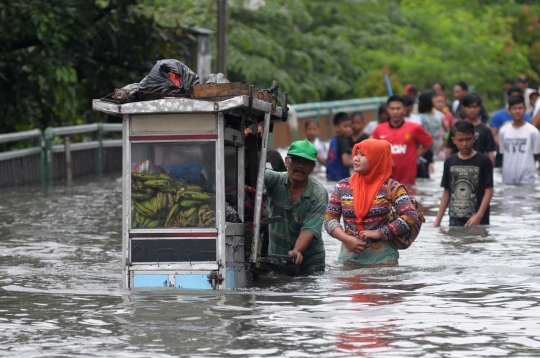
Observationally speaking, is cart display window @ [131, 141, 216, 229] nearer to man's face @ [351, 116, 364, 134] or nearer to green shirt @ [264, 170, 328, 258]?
green shirt @ [264, 170, 328, 258]

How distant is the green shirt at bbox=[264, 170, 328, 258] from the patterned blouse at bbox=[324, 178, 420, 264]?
0.68 feet

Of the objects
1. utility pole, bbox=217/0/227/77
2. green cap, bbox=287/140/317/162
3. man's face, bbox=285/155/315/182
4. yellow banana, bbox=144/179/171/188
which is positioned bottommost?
yellow banana, bbox=144/179/171/188

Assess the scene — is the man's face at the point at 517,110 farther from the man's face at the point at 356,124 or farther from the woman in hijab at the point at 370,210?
the woman in hijab at the point at 370,210

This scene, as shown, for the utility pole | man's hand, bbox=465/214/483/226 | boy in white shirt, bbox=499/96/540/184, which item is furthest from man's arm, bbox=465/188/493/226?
the utility pole

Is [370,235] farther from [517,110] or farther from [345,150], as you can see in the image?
[517,110]

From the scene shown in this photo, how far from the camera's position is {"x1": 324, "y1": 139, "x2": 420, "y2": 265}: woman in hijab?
10500mm

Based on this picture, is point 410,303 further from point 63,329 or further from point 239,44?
point 239,44

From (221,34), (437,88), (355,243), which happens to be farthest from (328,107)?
(355,243)

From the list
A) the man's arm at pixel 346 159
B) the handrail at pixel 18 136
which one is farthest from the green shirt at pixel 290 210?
the handrail at pixel 18 136

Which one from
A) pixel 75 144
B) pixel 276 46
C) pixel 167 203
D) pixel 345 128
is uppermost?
pixel 276 46

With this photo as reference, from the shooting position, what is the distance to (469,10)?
4747 cm

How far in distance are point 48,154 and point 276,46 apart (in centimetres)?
1387

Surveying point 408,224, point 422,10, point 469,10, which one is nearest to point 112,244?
point 408,224

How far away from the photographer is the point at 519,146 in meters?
18.7
